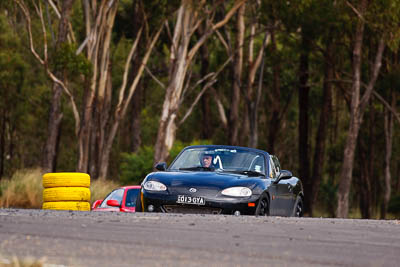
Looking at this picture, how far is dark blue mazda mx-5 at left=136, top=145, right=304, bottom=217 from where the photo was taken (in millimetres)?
13922

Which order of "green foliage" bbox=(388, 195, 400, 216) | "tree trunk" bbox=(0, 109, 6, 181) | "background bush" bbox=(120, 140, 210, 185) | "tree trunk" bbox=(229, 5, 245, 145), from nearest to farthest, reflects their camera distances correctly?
"background bush" bbox=(120, 140, 210, 185)
"tree trunk" bbox=(229, 5, 245, 145)
"green foliage" bbox=(388, 195, 400, 216)
"tree trunk" bbox=(0, 109, 6, 181)

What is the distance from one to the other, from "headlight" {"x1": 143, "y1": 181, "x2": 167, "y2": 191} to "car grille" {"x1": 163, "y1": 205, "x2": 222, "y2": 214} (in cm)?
28

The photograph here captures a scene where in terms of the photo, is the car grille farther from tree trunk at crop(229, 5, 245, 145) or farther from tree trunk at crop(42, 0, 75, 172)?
tree trunk at crop(229, 5, 245, 145)

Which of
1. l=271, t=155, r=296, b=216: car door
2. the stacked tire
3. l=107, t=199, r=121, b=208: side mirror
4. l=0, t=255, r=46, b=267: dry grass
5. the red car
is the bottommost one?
the red car

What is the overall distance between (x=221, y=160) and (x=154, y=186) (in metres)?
1.53

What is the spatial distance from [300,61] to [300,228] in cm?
3335

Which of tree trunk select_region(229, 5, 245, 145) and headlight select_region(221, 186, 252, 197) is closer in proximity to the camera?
headlight select_region(221, 186, 252, 197)

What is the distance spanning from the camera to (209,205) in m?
13.9

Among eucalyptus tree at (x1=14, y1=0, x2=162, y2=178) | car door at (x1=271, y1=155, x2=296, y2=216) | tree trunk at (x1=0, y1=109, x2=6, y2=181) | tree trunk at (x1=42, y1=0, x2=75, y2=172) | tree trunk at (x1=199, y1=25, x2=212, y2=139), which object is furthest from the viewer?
tree trunk at (x1=0, y1=109, x2=6, y2=181)

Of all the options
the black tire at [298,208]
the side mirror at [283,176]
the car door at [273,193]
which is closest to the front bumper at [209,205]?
the car door at [273,193]

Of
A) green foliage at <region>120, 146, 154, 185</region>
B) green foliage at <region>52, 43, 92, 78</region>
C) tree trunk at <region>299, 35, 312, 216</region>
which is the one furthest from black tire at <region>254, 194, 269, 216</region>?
tree trunk at <region>299, 35, 312, 216</region>

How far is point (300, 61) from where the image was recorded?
4425cm

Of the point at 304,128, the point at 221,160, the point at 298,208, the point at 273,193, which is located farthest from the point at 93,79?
the point at 273,193

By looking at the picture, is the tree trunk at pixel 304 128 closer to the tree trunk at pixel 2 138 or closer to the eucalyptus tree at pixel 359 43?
the eucalyptus tree at pixel 359 43
